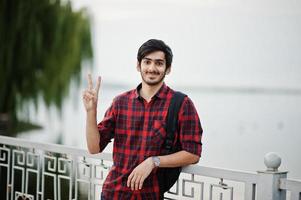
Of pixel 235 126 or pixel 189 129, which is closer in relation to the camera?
pixel 189 129

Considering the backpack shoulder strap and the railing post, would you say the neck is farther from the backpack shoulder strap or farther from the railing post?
the railing post

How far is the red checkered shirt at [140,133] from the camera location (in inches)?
71.8

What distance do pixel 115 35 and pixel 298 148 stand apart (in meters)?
5.46

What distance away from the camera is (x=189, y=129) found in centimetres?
182

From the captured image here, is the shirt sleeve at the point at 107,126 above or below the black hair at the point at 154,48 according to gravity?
below

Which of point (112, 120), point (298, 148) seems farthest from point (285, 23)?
point (112, 120)

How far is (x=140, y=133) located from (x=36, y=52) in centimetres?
569

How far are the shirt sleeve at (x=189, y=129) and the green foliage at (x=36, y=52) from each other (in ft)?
18.6

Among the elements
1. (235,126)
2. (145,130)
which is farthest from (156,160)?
(235,126)

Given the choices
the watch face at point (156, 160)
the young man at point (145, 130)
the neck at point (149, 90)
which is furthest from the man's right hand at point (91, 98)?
the watch face at point (156, 160)

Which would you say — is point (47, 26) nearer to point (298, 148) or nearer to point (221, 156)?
point (221, 156)

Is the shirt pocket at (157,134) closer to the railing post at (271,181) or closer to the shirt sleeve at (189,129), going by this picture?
→ the shirt sleeve at (189,129)

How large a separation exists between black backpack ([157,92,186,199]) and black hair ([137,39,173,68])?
0.12m

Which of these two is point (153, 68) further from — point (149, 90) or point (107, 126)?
point (107, 126)
